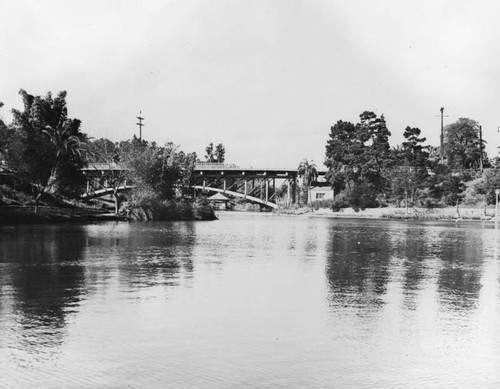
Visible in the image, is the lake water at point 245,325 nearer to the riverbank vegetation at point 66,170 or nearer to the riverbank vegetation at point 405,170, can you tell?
the riverbank vegetation at point 66,170

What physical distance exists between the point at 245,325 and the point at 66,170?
70.3 meters

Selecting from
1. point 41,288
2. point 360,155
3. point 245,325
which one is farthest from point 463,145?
point 245,325

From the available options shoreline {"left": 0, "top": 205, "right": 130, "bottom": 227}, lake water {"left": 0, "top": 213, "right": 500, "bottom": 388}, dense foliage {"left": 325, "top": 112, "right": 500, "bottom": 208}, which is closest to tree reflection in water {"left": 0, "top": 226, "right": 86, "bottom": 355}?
lake water {"left": 0, "top": 213, "right": 500, "bottom": 388}

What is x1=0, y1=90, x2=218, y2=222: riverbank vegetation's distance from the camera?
74.1 m

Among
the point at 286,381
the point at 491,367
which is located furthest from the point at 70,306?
the point at 491,367

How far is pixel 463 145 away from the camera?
165250 millimetres

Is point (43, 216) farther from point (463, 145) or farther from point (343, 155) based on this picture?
point (463, 145)

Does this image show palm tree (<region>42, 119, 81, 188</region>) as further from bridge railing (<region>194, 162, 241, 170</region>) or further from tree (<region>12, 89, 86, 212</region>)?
bridge railing (<region>194, 162, 241, 170</region>)

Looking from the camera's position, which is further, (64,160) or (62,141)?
(62,141)

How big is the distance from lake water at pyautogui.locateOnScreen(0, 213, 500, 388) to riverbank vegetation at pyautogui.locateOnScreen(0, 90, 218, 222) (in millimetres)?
48686

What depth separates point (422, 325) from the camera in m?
14.9

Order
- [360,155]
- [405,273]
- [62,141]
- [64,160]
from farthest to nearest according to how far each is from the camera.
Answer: [360,155], [62,141], [64,160], [405,273]

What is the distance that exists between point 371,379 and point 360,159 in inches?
5618

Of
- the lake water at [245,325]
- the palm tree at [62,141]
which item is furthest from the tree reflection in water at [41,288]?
the palm tree at [62,141]
